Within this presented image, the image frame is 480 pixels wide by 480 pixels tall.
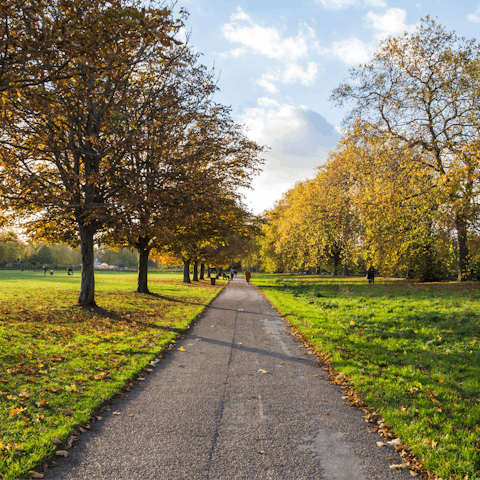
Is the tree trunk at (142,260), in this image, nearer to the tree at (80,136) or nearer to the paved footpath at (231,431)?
the tree at (80,136)

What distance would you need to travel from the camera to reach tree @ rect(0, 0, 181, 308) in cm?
698

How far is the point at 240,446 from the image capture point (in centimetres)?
407

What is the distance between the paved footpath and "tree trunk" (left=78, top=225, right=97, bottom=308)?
7803mm

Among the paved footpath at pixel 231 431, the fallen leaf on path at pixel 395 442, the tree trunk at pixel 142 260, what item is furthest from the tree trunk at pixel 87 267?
the fallen leaf on path at pixel 395 442

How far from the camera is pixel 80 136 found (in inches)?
437

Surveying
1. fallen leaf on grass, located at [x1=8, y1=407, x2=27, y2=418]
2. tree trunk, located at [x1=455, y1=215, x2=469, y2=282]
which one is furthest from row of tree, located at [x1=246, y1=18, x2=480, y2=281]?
fallen leaf on grass, located at [x1=8, y1=407, x2=27, y2=418]

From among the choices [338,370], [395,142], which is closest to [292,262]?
[395,142]

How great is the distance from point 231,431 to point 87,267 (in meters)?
11.3

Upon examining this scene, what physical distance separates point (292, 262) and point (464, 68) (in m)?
23.6

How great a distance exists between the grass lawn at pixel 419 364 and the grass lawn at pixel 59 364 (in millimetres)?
4138

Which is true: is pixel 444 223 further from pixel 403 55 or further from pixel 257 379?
pixel 257 379

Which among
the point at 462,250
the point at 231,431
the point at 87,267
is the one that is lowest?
the point at 231,431

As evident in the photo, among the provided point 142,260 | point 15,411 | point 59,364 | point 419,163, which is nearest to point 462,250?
point 419,163

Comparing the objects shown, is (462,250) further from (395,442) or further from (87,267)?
(87,267)
